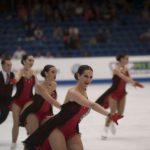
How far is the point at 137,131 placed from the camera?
789 centimetres

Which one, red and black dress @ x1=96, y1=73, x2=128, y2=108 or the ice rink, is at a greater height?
red and black dress @ x1=96, y1=73, x2=128, y2=108

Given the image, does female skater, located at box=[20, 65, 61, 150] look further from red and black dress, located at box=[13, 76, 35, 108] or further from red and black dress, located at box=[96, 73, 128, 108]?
red and black dress, located at box=[96, 73, 128, 108]

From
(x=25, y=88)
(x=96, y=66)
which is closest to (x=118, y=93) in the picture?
(x=25, y=88)

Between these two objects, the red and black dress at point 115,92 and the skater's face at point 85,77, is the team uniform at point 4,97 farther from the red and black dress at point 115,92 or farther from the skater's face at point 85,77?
the skater's face at point 85,77

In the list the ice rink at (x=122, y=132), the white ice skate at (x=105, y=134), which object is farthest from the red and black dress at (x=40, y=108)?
the white ice skate at (x=105, y=134)

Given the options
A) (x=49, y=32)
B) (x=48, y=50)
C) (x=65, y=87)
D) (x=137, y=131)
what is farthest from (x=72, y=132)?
(x=49, y=32)

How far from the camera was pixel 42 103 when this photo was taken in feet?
17.7

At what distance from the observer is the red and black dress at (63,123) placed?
445cm

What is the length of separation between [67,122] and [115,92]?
3244 millimetres

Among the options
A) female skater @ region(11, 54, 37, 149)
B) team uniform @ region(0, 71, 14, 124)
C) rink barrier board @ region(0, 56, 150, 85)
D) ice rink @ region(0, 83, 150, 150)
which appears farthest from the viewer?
rink barrier board @ region(0, 56, 150, 85)

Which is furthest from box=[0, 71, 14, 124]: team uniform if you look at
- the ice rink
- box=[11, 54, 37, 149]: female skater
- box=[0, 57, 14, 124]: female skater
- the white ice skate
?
the white ice skate

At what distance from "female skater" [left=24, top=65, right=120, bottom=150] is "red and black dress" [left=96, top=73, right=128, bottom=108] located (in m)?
3.14

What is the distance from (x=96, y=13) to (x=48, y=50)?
3.18 meters

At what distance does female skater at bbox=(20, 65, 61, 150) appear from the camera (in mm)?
5141
